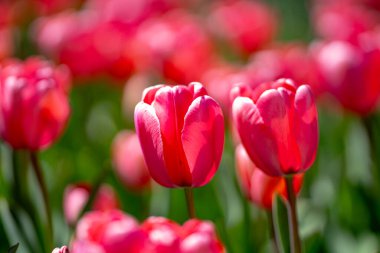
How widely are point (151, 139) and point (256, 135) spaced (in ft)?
0.33

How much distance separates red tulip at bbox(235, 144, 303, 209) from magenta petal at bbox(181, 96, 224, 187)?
122 millimetres

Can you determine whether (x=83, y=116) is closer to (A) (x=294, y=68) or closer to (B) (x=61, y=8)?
(A) (x=294, y=68)

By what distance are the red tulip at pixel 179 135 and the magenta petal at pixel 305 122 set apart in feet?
0.25

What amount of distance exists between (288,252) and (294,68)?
569mm

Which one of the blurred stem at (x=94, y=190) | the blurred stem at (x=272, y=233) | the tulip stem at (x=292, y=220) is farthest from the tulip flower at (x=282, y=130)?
the blurred stem at (x=94, y=190)

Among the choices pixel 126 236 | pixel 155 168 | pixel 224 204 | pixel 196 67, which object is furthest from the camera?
pixel 196 67

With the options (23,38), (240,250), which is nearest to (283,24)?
(23,38)

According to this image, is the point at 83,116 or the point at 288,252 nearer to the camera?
the point at 288,252

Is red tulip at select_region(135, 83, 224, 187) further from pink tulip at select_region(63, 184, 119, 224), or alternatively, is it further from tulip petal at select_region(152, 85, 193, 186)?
pink tulip at select_region(63, 184, 119, 224)

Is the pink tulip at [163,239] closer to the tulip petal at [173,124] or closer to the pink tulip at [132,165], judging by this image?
the tulip petal at [173,124]

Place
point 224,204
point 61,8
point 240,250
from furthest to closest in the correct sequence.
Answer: point 61,8 → point 224,204 → point 240,250

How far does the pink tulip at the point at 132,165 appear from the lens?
1.14m

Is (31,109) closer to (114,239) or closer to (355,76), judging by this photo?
(114,239)

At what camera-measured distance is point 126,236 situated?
61 cm
